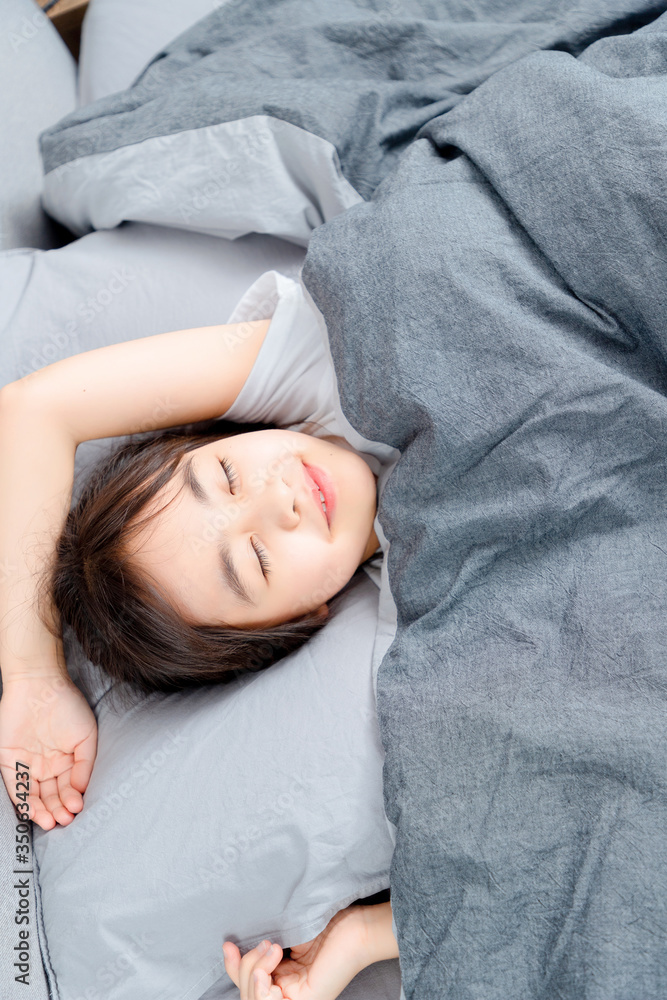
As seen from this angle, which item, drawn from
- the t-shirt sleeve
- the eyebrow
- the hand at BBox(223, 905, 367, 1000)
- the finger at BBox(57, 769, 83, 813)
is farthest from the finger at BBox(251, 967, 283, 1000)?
the t-shirt sleeve

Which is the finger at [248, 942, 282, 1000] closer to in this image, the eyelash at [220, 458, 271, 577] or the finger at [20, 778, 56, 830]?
the finger at [20, 778, 56, 830]

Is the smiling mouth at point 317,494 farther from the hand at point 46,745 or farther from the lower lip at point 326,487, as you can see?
the hand at point 46,745

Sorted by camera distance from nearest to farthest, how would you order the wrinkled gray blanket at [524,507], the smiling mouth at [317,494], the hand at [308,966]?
the wrinkled gray blanket at [524,507]
the hand at [308,966]
the smiling mouth at [317,494]

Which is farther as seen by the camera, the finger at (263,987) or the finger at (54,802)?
the finger at (54,802)

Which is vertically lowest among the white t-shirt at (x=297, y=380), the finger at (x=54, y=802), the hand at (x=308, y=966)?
the hand at (x=308, y=966)

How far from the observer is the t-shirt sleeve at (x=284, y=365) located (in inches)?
36.9

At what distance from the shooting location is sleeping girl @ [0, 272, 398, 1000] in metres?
0.83

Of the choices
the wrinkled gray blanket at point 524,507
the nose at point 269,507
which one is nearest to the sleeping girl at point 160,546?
the nose at point 269,507

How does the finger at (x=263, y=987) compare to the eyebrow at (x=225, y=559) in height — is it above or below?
below

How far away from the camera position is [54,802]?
0.88 metres

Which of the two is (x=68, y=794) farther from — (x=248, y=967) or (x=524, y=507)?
(x=524, y=507)

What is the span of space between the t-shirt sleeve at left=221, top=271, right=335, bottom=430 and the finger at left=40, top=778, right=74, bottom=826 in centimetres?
54

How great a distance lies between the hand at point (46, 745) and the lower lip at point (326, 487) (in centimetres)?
43

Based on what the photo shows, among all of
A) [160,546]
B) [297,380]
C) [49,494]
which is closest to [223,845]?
[160,546]
